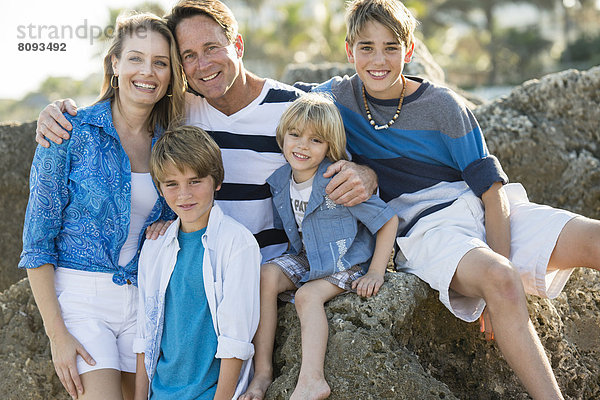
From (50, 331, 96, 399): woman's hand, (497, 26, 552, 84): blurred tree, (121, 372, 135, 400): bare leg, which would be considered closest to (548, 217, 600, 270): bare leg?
(121, 372, 135, 400): bare leg

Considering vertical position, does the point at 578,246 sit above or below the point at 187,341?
above

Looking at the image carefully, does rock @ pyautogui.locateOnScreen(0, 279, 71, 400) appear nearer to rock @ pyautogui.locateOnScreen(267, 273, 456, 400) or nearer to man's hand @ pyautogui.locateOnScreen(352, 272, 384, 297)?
rock @ pyautogui.locateOnScreen(267, 273, 456, 400)

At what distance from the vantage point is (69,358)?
3.16 meters

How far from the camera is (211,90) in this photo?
3.76 meters

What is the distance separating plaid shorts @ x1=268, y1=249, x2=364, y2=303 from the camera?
3.18 m

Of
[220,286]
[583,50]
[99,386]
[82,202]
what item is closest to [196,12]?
[82,202]

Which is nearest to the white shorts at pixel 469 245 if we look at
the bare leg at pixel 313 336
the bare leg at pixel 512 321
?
the bare leg at pixel 512 321

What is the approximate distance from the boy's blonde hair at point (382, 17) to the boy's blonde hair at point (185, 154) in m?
1.00

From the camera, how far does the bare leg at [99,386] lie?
315cm

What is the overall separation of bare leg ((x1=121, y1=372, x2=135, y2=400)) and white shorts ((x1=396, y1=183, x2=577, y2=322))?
151 centimetres

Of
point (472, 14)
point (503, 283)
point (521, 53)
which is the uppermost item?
point (472, 14)

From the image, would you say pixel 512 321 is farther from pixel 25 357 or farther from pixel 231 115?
pixel 25 357

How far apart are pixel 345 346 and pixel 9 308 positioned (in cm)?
210

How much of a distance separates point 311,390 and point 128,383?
3.90ft
